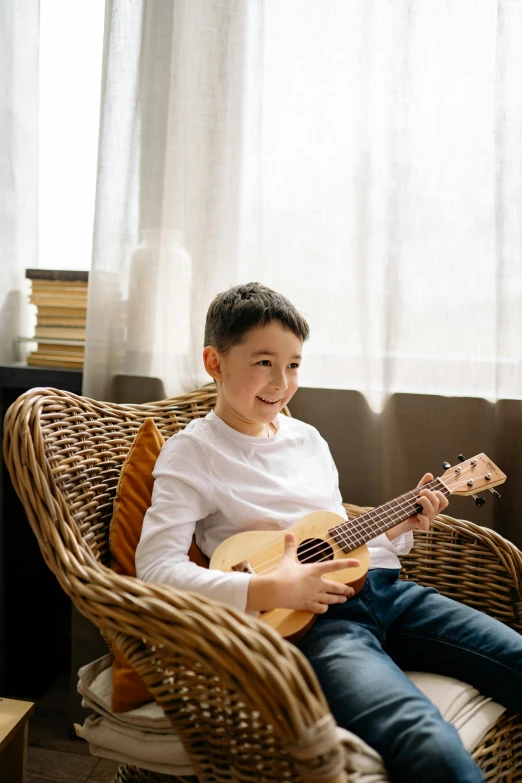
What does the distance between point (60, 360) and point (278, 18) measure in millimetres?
967

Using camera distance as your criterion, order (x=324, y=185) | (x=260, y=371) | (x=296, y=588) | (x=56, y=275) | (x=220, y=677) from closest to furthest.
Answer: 1. (x=220, y=677)
2. (x=296, y=588)
3. (x=260, y=371)
4. (x=324, y=185)
5. (x=56, y=275)

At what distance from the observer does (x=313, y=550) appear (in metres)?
1.14

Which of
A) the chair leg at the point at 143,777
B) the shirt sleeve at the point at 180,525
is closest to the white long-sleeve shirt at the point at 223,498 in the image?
the shirt sleeve at the point at 180,525

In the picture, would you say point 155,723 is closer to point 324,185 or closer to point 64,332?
point 64,332

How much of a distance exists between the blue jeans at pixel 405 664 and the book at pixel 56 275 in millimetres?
1009

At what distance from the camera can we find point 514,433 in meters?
1.49

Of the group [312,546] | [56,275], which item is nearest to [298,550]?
[312,546]

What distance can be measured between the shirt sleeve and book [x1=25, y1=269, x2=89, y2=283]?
65cm

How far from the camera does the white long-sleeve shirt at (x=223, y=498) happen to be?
1029 millimetres

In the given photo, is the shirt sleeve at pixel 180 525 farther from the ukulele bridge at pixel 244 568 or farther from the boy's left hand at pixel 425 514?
the boy's left hand at pixel 425 514

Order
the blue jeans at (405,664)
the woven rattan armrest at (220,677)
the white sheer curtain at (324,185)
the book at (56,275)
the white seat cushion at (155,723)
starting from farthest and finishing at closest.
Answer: the book at (56,275) < the white sheer curtain at (324,185) < the white seat cushion at (155,723) < the blue jeans at (405,664) < the woven rattan armrest at (220,677)

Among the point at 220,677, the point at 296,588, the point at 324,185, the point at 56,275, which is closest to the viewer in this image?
the point at 220,677

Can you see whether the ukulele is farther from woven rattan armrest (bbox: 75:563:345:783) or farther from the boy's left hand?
woven rattan armrest (bbox: 75:563:345:783)

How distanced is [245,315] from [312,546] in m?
0.43
